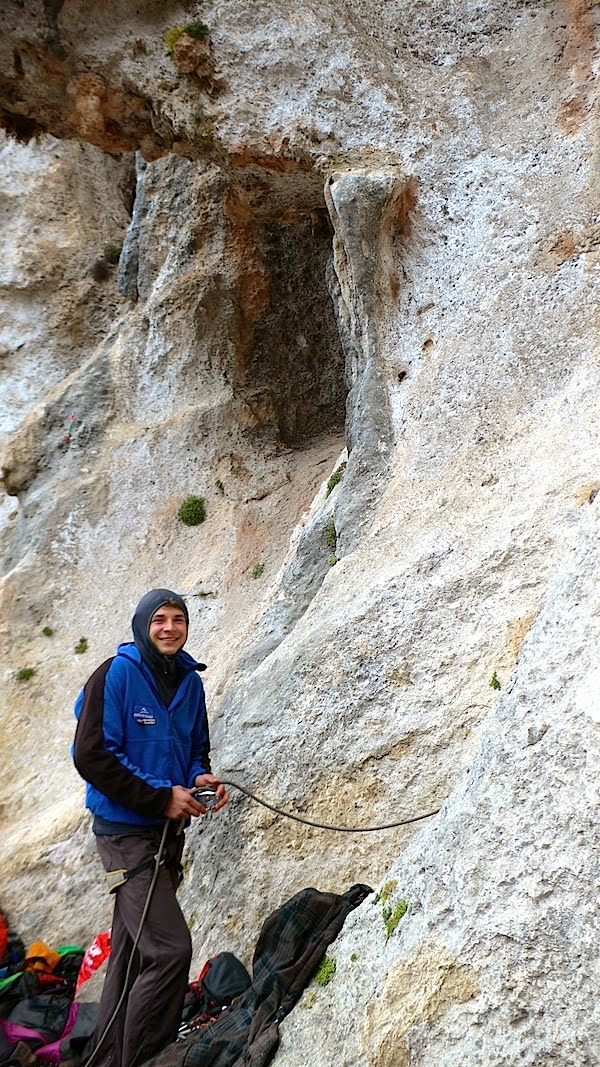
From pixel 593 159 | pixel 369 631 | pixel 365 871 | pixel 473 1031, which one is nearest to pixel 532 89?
pixel 593 159

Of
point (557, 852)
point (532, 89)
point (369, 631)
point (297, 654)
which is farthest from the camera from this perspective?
point (532, 89)

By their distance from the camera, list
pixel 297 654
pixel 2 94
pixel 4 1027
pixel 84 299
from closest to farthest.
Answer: pixel 4 1027
pixel 297 654
pixel 2 94
pixel 84 299

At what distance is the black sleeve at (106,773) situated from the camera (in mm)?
4125

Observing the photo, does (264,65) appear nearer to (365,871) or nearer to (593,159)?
(593,159)

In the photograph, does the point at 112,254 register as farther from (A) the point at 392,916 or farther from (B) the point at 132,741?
(A) the point at 392,916

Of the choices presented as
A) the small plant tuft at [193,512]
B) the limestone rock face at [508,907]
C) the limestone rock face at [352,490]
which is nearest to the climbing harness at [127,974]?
the limestone rock face at [352,490]

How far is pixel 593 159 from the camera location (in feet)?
20.4

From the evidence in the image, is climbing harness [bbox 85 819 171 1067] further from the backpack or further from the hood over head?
the hood over head

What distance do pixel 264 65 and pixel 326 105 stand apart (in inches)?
27.1

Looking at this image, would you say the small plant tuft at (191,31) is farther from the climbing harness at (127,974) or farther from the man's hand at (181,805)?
the climbing harness at (127,974)

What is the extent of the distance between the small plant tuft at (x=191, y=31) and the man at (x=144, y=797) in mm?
5366

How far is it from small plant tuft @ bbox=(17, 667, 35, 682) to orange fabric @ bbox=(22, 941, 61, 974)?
11.8 ft

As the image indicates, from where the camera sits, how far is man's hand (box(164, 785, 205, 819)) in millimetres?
4258

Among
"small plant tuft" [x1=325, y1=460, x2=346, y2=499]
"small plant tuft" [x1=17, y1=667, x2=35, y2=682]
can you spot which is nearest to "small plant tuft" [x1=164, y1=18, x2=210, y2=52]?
"small plant tuft" [x1=325, y1=460, x2=346, y2=499]
